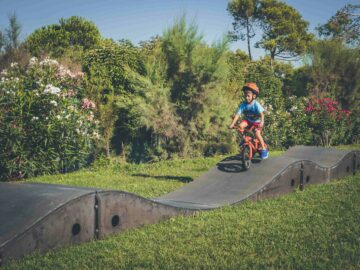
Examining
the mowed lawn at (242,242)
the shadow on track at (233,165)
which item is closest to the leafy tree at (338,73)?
the shadow on track at (233,165)

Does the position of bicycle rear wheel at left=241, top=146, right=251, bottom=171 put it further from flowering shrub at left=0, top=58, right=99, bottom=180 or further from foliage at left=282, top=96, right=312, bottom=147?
foliage at left=282, top=96, right=312, bottom=147

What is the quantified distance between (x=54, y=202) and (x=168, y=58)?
32.1ft

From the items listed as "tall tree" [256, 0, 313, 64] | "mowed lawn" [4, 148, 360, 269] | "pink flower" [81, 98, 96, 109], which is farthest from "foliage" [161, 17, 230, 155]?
"tall tree" [256, 0, 313, 64]

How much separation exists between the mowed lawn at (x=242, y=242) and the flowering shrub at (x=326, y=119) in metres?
11.2

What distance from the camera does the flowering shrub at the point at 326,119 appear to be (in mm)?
17375

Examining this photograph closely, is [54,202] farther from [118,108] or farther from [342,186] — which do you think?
[118,108]

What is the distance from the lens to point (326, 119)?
1738 cm

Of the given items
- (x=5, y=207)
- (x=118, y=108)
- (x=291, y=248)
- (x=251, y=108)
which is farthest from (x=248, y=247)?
(x=118, y=108)

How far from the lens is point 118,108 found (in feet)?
40.2

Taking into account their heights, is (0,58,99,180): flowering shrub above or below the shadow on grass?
Answer: above

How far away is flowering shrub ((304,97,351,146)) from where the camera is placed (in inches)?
684

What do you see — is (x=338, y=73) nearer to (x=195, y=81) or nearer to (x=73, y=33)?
(x=195, y=81)

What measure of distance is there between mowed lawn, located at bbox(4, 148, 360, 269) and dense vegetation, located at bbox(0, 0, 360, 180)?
5.24m

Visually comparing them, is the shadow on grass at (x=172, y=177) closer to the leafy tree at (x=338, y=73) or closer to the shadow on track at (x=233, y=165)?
the shadow on track at (x=233, y=165)
